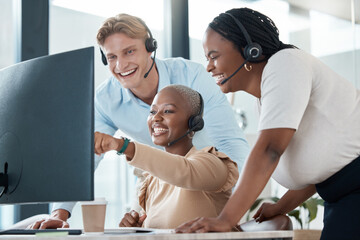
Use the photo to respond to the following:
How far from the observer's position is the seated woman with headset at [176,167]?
1.20 metres

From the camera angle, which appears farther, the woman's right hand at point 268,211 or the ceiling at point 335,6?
the ceiling at point 335,6

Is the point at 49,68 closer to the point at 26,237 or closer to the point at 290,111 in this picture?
the point at 26,237

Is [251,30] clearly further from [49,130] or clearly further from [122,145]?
[49,130]

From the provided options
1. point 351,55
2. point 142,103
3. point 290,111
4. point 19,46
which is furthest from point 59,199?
point 351,55

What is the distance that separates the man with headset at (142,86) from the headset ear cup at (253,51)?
2.38ft

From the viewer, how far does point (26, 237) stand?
0.97m

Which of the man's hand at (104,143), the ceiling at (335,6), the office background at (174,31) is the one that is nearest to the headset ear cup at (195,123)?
the man's hand at (104,143)

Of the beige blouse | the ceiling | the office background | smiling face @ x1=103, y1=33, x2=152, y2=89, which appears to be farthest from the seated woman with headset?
the ceiling

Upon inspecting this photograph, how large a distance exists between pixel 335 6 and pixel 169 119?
3.32 meters

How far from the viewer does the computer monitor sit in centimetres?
96

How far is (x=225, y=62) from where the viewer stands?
4.19 feet

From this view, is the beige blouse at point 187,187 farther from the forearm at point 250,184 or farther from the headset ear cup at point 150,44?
the headset ear cup at point 150,44

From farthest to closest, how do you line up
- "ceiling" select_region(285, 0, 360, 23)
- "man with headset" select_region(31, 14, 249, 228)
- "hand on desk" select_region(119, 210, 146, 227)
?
"ceiling" select_region(285, 0, 360, 23), "man with headset" select_region(31, 14, 249, 228), "hand on desk" select_region(119, 210, 146, 227)

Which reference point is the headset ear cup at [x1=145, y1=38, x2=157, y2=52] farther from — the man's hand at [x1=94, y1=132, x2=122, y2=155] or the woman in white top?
the man's hand at [x1=94, y1=132, x2=122, y2=155]
